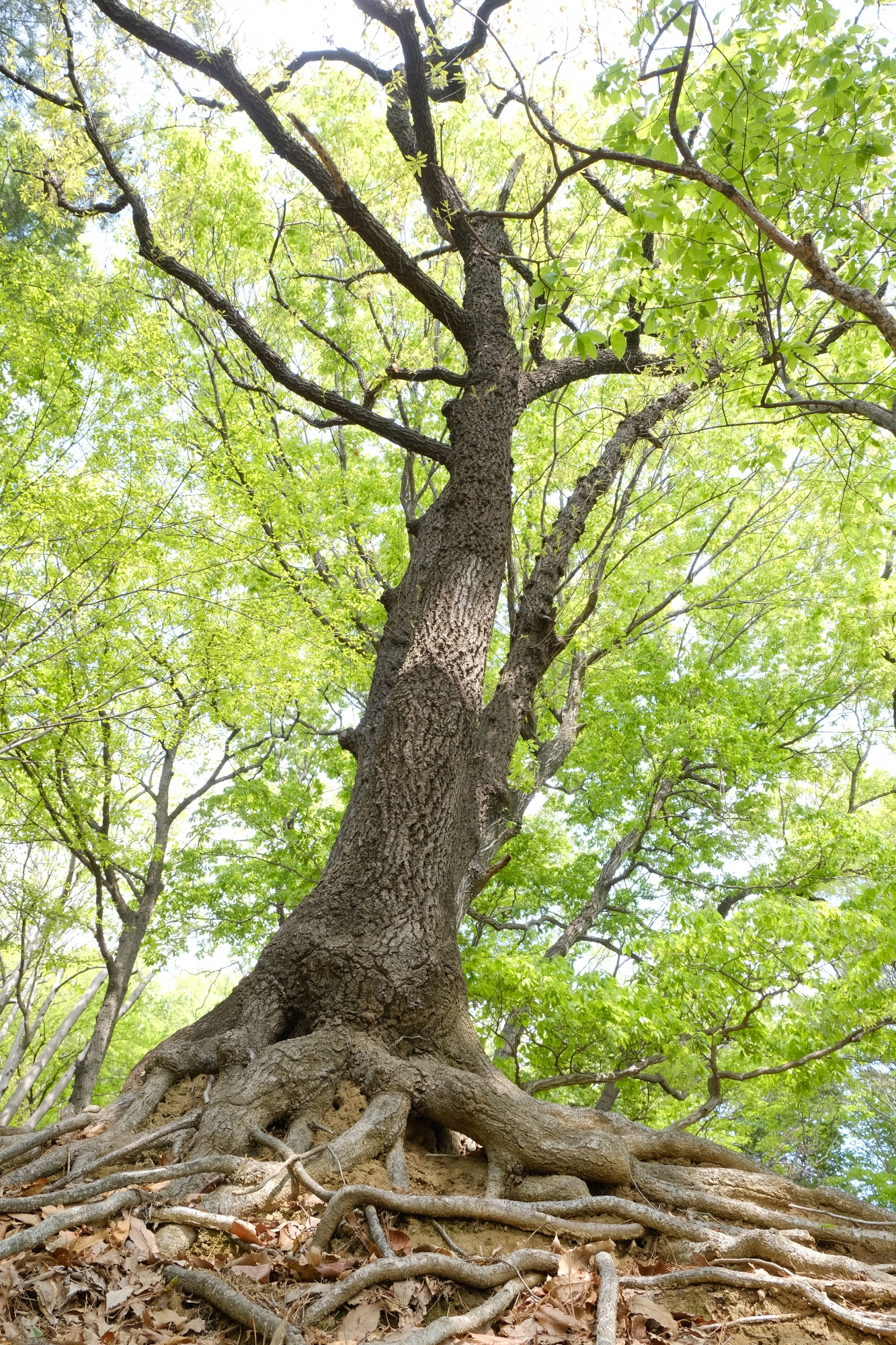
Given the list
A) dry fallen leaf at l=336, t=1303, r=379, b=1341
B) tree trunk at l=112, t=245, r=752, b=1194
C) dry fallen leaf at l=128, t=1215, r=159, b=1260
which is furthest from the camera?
tree trunk at l=112, t=245, r=752, b=1194

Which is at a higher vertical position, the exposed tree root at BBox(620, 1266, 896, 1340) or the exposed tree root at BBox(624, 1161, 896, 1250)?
the exposed tree root at BBox(624, 1161, 896, 1250)

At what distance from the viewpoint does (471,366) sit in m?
5.66

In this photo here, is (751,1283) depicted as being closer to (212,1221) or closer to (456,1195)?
(456,1195)

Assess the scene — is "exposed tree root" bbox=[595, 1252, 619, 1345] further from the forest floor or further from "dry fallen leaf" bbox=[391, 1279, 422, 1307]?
"dry fallen leaf" bbox=[391, 1279, 422, 1307]

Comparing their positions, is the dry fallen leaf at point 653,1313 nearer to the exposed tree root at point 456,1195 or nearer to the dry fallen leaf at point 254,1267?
the exposed tree root at point 456,1195

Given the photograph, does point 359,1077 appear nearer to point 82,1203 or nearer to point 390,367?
point 82,1203

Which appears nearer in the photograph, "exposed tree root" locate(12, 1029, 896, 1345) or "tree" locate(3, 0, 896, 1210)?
"exposed tree root" locate(12, 1029, 896, 1345)

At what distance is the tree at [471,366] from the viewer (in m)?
3.19

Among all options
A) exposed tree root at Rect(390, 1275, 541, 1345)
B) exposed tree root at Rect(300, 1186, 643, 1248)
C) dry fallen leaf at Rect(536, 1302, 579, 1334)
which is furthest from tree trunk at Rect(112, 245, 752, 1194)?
dry fallen leaf at Rect(536, 1302, 579, 1334)

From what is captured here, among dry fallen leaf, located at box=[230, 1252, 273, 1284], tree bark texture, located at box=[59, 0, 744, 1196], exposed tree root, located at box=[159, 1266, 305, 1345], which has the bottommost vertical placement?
exposed tree root, located at box=[159, 1266, 305, 1345]

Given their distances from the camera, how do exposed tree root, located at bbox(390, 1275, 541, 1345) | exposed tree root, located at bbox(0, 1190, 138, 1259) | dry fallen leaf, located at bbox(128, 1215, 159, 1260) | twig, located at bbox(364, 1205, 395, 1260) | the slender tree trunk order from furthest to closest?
the slender tree trunk → twig, located at bbox(364, 1205, 395, 1260) → dry fallen leaf, located at bbox(128, 1215, 159, 1260) → exposed tree root, located at bbox(0, 1190, 138, 1259) → exposed tree root, located at bbox(390, 1275, 541, 1345)

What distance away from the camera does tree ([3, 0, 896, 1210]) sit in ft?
10.5

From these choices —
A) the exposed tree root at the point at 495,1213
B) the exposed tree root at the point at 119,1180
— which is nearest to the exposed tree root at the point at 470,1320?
the exposed tree root at the point at 495,1213

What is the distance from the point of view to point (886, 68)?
10.9 ft
